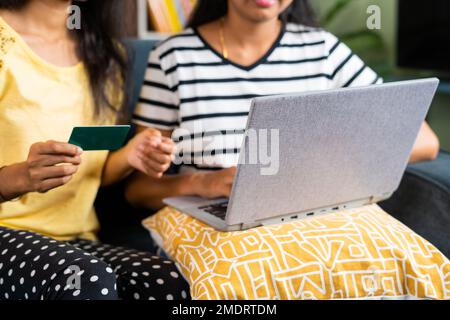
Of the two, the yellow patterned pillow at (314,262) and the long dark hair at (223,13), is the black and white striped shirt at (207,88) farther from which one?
the yellow patterned pillow at (314,262)

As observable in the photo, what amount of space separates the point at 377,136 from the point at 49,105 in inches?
23.1

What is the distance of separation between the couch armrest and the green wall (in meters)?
1.66

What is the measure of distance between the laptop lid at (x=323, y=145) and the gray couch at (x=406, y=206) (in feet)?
0.65

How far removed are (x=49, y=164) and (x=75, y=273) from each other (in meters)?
0.17

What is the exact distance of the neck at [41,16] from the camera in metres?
1.20

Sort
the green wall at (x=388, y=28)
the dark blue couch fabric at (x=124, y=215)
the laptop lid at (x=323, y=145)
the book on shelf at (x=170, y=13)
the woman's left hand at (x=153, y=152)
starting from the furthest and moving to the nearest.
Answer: the green wall at (x=388, y=28), the book on shelf at (x=170, y=13), the dark blue couch fabric at (x=124, y=215), the woman's left hand at (x=153, y=152), the laptop lid at (x=323, y=145)

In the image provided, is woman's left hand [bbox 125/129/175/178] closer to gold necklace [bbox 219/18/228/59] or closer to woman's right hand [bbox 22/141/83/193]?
woman's right hand [bbox 22/141/83/193]

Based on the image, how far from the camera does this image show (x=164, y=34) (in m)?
2.68

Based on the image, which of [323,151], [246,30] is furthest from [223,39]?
[323,151]

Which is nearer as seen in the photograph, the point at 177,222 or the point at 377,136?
the point at 377,136

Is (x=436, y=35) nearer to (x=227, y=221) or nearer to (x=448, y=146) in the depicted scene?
(x=448, y=146)

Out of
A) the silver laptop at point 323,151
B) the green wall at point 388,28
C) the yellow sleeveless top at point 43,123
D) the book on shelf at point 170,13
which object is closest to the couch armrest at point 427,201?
the silver laptop at point 323,151
